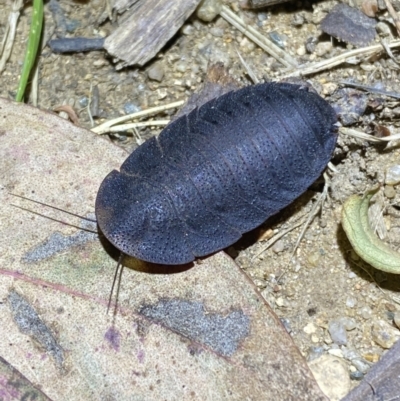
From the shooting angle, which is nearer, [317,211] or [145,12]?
[317,211]

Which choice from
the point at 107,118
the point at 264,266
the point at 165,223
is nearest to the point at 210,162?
the point at 165,223

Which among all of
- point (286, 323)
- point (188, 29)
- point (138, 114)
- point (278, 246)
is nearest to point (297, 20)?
point (188, 29)

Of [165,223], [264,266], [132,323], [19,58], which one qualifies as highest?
[19,58]

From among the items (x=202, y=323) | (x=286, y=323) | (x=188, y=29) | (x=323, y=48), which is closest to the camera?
(x=202, y=323)

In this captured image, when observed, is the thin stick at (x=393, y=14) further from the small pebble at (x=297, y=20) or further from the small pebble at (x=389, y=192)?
the small pebble at (x=389, y=192)

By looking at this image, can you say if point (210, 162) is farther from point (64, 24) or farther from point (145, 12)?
point (64, 24)

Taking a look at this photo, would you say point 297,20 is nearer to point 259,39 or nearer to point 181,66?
point 259,39
